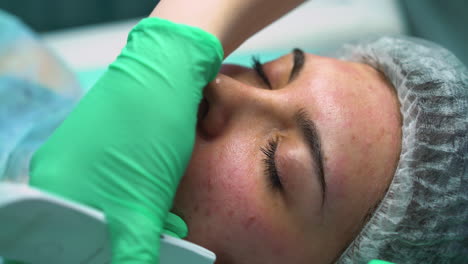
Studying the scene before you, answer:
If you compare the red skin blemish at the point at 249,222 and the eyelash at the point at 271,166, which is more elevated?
the eyelash at the point at 271,166

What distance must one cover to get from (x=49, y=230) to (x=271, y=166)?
415mm

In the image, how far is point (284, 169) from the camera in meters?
0.85

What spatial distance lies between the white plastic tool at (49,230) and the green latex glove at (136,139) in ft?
0.13

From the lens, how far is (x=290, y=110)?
34.8 inches

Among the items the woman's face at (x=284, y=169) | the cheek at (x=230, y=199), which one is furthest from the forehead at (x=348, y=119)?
the cheek at (x=230, y=199)

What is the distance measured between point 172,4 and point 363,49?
60cm

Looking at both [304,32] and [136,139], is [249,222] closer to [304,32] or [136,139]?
[136,139]

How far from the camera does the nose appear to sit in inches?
34.9

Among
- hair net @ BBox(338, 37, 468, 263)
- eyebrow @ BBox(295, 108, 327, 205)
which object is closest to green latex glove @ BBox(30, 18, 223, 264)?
eyebrow @ BBox(295, 108, 327, 205)

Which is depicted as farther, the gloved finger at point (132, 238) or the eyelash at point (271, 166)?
the eyelash at point (271, 166)

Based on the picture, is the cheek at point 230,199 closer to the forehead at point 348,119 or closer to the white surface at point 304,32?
the forehead at point 348,119

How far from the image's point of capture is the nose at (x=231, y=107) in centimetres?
89

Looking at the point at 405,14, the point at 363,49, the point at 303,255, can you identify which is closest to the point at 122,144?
the point at 303,255

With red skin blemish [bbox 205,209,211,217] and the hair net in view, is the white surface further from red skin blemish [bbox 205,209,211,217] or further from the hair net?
red skin blemish [bbox 205,209,211,217]
